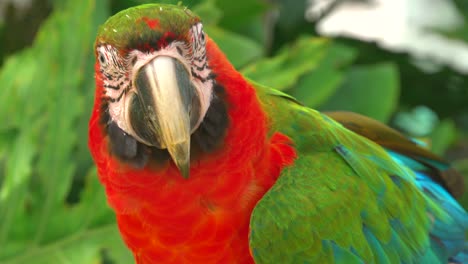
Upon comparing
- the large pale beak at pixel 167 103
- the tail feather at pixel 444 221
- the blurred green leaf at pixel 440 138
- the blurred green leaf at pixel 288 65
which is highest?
the large pale beak at pixel 167 103

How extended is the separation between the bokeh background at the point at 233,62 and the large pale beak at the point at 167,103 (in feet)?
0.27

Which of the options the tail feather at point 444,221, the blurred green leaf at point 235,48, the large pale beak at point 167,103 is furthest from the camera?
the blurred green leaf at point 235,48

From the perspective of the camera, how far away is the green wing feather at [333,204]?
72 centimetres

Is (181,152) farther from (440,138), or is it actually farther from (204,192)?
(440,138)

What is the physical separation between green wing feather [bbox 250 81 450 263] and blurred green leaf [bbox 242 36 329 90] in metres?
0.29

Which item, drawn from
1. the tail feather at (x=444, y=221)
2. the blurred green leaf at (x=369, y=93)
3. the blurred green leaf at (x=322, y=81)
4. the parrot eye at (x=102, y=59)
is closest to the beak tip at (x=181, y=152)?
the parrot eye at (x=102, y=59)

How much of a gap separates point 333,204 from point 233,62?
0.50 meters

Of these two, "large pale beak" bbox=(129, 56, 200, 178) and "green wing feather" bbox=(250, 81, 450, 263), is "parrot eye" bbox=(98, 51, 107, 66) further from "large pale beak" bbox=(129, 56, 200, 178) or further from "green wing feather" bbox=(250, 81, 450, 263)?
"green wing feather" bbox=(250, 81, 450, 263)

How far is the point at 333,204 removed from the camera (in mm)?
762

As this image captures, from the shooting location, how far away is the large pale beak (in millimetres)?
581

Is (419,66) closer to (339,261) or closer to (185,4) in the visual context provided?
(339,261)

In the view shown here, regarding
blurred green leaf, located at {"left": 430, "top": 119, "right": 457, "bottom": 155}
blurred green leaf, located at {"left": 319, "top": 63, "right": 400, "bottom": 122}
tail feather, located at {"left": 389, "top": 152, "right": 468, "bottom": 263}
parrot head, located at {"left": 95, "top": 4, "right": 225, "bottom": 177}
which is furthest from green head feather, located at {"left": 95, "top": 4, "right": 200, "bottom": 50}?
blurred green leaf, located at {"left": 430, "top": 119, "right": 457, "bottom": 155}

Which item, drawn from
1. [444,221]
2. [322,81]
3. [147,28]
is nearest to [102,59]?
[147,28]

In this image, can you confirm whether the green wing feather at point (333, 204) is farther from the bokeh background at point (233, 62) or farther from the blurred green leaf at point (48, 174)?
the blurred green leaf at point (48, 174)
